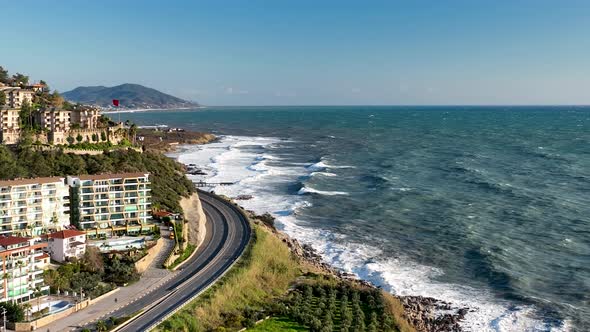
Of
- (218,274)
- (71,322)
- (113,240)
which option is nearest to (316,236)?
(218,274)

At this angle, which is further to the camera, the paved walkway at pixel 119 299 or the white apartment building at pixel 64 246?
the white apartment building at pixel 64 246

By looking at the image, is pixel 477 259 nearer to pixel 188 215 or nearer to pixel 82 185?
pixel 188 215

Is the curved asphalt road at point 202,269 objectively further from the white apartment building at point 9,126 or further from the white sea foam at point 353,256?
the white apartment building at point 9,126

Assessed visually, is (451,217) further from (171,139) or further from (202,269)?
(171,139)

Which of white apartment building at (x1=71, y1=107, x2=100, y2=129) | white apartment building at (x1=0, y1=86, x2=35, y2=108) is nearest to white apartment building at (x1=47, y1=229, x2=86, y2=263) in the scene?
white apartment building at (x1=71, y1=107, x2=100, y2=129)

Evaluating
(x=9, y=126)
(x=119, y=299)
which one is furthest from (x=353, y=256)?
(x=9, y=126)

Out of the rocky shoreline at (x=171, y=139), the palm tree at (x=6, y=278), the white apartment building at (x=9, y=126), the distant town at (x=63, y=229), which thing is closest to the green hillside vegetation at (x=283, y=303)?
the distant town at (x=63, y=229)
